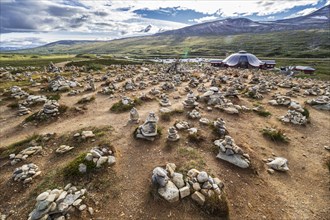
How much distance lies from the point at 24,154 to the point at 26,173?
2292 mm

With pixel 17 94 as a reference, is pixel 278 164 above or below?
below

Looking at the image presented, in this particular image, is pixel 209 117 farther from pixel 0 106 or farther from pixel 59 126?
pixel 0 106

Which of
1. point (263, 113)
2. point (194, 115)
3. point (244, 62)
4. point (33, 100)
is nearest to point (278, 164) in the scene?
point (194, 115)

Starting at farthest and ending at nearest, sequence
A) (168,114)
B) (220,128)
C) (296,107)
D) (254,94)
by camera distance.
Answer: (254,94)
(296,107)
(168,114)
(220,128)

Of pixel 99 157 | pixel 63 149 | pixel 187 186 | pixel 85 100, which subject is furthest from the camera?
pixel 85 100

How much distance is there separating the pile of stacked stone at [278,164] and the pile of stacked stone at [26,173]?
1179cm

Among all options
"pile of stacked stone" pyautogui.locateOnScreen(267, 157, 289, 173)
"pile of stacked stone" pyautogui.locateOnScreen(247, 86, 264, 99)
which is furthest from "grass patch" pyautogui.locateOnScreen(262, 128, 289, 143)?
"pile of stacked stone" pyautogui.locateOnScreen(247, 86, 264, 99)

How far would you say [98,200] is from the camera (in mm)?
7898

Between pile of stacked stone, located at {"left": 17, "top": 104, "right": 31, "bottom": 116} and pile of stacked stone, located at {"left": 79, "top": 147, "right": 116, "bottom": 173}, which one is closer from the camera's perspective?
pile of stacked stone, located at {"left": 79, "top": 147, "right": 116, "bottom": 173}

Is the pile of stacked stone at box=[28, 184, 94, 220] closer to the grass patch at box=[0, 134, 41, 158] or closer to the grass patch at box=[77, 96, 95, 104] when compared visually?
the grass patch at box=[0, 134, 41, 158]

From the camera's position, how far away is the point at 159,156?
10.7 m

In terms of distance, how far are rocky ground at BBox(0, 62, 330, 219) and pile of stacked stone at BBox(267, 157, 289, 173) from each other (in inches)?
6.3

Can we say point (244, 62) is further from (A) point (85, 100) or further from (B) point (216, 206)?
(B) point (216, 206)

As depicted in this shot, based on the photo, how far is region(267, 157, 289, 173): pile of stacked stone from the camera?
10531mm
